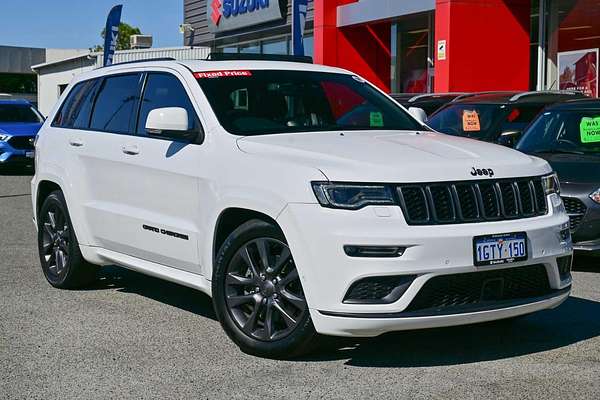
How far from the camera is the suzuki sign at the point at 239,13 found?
29094mm

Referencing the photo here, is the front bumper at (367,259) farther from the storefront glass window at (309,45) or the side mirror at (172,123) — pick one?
the storefront glass window at (309,45)

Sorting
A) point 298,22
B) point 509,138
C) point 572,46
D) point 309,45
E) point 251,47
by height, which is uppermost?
point 251,47

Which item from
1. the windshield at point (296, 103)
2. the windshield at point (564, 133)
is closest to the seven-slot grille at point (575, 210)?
the windshield at point (564, 133)

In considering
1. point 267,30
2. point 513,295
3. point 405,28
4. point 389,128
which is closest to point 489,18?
point 405,28

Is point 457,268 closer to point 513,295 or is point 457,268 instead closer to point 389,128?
point 513,295

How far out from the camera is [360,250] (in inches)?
Result: 183

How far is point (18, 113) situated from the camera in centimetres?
2155

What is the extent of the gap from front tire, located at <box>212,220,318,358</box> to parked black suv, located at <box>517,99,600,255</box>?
3.84 metres

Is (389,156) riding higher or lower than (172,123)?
lower

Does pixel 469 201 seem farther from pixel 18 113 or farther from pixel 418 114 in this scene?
pixel 18 113

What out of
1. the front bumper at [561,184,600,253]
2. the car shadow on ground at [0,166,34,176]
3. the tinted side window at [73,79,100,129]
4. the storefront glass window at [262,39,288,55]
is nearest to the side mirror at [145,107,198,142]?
the tinted side window at [73,79,100,129]

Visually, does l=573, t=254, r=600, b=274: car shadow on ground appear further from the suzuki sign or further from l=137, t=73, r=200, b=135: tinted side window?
the suzuki sign

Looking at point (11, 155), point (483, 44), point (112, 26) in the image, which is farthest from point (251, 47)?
point (11, 155)

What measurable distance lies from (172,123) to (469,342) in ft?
7.39
